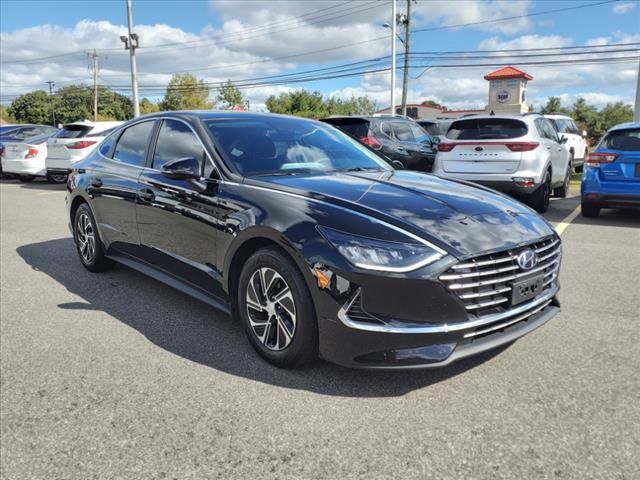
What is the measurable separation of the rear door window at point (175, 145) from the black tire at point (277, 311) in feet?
3.45

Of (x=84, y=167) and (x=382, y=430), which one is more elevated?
(x=84, y=167)

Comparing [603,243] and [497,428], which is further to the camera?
[603,243]

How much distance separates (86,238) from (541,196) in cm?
677

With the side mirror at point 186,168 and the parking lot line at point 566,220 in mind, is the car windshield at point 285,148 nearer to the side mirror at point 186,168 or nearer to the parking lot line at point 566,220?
the side mirror at point 186,168

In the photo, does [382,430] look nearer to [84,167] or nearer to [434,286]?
[434,286]

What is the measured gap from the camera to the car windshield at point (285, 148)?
12.6ft

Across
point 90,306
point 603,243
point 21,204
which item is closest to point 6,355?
point 90,306

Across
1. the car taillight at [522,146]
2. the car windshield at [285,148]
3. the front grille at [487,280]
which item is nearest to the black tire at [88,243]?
the car windshield at [285,148]

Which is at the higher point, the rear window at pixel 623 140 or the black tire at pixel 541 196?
the rear window at pixel 623 140

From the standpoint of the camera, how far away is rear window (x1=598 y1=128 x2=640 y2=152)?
7.92m

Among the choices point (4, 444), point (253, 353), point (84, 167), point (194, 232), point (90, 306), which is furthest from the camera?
point (84, 167)

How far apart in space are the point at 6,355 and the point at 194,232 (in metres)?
1.49

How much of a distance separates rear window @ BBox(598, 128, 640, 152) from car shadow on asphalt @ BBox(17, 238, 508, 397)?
5971mm

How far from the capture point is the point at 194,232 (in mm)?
3814
